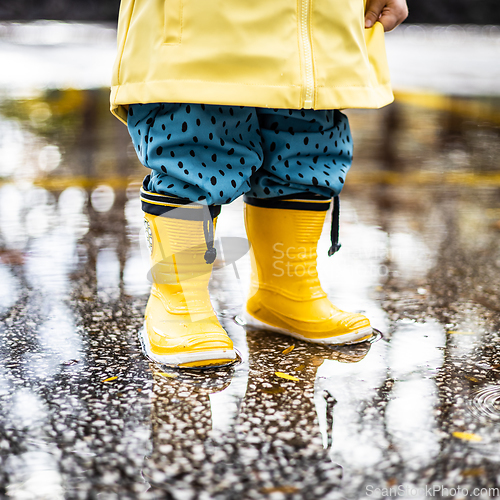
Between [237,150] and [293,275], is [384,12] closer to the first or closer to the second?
[237,150]

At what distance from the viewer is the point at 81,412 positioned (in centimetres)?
133

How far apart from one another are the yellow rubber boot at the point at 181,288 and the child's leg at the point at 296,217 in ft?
0.66

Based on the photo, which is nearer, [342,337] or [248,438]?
[248,438]

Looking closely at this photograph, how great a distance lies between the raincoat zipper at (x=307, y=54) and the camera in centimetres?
152

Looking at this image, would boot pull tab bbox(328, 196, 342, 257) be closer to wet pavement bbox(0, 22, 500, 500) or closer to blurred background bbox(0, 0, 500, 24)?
wet pavement bbox(0, 22, 500, 500)

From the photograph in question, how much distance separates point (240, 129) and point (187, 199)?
21 cm

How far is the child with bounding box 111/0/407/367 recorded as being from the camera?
1487 mm

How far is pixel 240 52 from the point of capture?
4.88 feet

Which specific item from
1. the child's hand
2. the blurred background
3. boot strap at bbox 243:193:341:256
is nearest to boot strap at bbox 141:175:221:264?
boot strap at bbox 243:193:341:256

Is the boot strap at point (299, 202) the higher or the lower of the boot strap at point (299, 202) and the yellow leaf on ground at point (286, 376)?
the higher

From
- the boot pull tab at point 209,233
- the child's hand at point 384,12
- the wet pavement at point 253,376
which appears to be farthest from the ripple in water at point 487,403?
the child's hand at point 384,12

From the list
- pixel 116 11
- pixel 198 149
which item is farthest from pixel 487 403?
pixel 116 11

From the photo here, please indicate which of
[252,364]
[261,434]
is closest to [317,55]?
[252,364]

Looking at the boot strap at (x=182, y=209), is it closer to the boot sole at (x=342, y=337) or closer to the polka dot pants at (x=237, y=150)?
the polka dot pants at (x=237, y=150)
